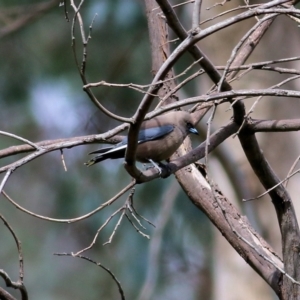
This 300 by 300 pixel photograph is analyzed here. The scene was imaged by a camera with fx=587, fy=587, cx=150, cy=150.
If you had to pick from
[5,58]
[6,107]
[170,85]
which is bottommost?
[170,85]

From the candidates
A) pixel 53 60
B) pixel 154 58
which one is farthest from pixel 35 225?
pixel 154 58

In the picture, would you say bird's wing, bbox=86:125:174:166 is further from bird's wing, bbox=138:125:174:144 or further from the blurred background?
the blurred background

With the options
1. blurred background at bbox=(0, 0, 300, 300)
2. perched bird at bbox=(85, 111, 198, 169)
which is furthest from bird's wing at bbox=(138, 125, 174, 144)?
blurred background at bbox=(0, 0, 300, 300)

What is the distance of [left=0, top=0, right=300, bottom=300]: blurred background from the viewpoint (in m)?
4.96

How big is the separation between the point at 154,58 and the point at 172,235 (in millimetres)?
3256

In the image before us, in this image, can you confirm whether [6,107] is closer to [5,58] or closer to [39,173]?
[5,58]

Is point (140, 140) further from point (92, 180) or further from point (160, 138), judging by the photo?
point (92, 180)

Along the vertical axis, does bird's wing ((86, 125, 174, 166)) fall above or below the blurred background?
below

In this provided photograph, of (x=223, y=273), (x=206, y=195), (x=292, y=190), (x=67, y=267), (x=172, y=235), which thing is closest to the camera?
(x=206, y=195)

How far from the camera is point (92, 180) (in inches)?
225


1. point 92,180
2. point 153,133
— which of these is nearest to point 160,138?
point 153,133

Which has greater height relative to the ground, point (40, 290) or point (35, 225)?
point (35, 225)

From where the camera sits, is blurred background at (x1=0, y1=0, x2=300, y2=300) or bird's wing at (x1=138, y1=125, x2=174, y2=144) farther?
blurred background at (x1=0, y1=0, x2=300, y2=300)

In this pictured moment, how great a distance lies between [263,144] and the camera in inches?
164
